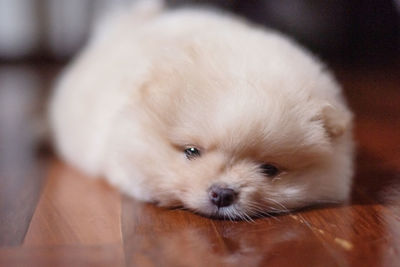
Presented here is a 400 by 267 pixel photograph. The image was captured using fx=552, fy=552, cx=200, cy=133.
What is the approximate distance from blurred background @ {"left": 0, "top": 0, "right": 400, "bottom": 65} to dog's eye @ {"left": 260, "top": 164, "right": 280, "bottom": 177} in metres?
1.08

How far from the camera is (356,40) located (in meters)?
3.78

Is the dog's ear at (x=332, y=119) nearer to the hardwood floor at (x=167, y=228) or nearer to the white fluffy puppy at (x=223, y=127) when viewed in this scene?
the white fluffy puppy at (x=223, y=127)

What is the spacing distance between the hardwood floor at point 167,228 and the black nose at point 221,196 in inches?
3.1

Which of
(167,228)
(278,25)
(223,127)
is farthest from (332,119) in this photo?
(278,25)

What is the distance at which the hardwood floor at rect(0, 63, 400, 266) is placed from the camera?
1.51 m

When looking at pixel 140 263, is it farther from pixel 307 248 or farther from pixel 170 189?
pixel 307 248

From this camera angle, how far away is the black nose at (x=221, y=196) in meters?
1.68

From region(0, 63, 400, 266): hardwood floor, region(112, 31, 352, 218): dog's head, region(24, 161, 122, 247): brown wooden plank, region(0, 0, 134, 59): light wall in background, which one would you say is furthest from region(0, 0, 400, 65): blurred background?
region(24, 161, 122, 247): brown wooden plank

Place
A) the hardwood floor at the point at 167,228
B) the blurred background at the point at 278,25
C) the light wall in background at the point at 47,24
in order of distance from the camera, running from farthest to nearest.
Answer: the light wall in background at the point at 47,24
the blurred background at the point at 278,25
the hardwood floor at the point at 167,228

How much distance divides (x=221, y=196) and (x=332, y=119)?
46cm

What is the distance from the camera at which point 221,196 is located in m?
1.68

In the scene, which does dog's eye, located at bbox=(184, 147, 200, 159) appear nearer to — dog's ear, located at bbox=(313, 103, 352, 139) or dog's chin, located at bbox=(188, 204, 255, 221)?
dog's chin, located at bbox=(188, 204, 255, 221)

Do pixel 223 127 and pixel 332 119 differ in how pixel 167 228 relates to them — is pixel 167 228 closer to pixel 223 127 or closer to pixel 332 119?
pixel 223 127

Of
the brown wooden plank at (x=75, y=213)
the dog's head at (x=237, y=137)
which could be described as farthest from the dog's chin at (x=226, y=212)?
the brown wooden plank at (x=75, y=213)
